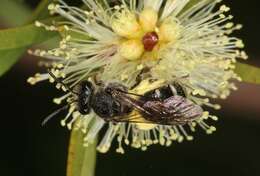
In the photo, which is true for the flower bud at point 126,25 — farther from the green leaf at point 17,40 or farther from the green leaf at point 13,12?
the green leaf at point 13,12

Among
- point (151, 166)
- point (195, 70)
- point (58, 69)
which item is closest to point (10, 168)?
point (151, 166)

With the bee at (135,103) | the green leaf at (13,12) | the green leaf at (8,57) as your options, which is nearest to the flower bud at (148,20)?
the bee at (135,103)

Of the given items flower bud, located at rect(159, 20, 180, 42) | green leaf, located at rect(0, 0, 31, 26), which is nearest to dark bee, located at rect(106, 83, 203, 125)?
flower bud, located at rect(159, 20, 180, 42)

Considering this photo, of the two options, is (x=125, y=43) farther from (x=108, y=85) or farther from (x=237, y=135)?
(x=237, y=135)

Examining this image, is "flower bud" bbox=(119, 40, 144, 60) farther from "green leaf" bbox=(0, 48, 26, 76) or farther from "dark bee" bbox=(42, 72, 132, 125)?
"green leaf" bbox=(0, 48, 26, 76)

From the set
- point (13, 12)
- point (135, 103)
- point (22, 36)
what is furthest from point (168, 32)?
point (13, 12)

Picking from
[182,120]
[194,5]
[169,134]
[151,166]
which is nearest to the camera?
[182,120]
